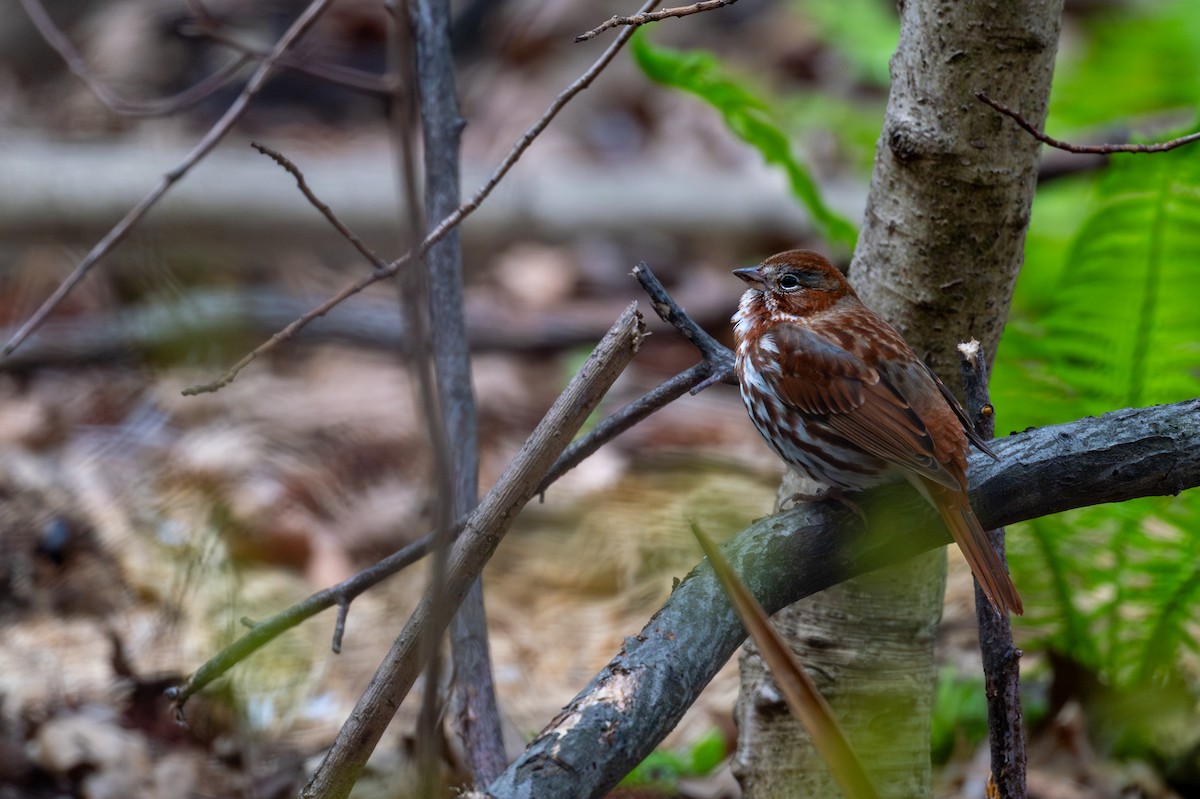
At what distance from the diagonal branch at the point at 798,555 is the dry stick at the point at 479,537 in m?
0.28

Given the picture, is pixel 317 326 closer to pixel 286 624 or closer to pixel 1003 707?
pixel 286 624

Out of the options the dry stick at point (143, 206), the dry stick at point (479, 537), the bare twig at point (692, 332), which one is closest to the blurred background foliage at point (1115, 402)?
the dry stick at point (143, 206)

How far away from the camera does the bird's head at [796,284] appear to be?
2.79m

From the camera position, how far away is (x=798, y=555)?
2.05 metres

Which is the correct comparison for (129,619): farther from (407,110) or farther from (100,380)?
(407,110)

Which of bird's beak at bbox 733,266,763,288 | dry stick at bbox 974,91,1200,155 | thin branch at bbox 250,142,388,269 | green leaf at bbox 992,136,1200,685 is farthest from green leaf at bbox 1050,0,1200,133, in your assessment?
thin branch at bbox 250,142,388,269

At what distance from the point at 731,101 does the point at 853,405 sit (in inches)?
39.1

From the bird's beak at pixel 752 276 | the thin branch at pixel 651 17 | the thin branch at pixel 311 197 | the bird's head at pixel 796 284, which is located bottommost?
the thin branch at pixel 311 197

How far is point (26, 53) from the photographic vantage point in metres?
7.33

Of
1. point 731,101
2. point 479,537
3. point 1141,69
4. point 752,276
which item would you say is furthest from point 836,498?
point 1141,69

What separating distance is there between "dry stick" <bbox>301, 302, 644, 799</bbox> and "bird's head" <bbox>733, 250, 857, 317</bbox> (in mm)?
1035

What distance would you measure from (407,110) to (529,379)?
440cm

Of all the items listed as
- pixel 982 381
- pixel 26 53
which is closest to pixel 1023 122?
pixel 982 381

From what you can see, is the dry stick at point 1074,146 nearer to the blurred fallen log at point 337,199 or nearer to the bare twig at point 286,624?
the bare twig at point 286,624
